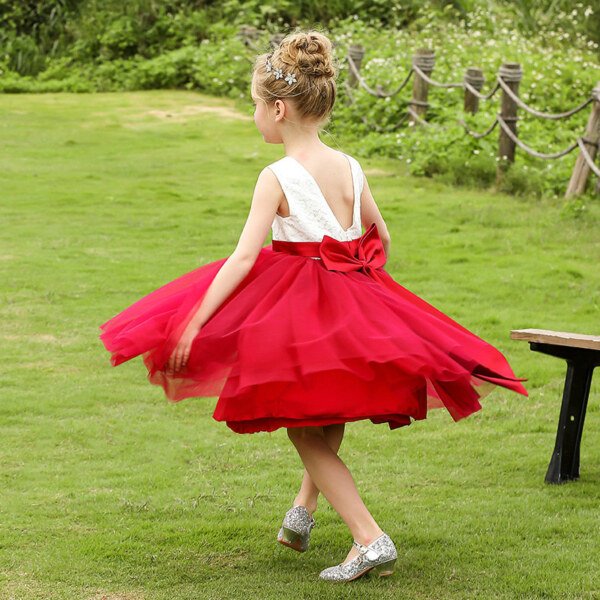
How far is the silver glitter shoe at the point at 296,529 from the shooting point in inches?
160

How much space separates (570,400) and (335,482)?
1594 mm

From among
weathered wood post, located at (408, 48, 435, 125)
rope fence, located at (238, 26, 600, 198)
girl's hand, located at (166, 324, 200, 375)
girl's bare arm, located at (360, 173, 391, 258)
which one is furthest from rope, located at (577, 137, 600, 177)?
girl's hand, located at (166, 324, 200, 375)

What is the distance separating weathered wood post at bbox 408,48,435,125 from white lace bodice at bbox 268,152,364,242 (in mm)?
10931

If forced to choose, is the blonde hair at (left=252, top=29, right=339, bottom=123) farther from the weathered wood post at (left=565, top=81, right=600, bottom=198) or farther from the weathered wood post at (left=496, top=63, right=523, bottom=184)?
the weathered wood post at (left=496, top=63, right=523, bottom=184)

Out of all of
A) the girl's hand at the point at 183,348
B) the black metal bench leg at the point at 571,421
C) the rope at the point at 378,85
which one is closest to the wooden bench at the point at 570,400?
the black metal bench leg at the point at 571,421

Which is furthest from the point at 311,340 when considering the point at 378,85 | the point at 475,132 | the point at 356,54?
the point at 356,54

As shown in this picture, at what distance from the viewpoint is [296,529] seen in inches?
160

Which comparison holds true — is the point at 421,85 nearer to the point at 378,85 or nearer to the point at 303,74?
the point at 378,85

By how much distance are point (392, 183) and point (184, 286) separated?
9.26 meters

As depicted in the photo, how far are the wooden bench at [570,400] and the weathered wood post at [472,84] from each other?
354 inches

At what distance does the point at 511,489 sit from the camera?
5.01 metres

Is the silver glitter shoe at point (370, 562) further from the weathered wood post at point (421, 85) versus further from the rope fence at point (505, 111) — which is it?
the weathered wood post at point (421, 85)

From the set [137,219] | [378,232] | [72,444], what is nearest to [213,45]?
[137,219]

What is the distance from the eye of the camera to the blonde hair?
3865 mm
